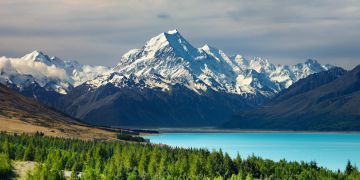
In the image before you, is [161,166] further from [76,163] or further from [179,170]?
[76,163]

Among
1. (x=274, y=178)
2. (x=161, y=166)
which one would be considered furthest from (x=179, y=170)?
(x=274, y=178)

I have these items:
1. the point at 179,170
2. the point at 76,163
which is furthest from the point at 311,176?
the point at 76,163

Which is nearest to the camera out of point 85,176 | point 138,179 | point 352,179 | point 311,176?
point 85,176

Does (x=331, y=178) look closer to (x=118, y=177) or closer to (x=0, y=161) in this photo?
(x=118, y=177)

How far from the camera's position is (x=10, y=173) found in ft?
559

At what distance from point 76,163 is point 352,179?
8407 cm

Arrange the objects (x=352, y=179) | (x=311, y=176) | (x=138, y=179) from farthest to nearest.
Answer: (x=311, y=176), (x=352, y=179), (x=138, y=179)

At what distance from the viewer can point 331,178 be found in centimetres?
17950

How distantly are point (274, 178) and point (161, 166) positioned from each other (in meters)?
36.2

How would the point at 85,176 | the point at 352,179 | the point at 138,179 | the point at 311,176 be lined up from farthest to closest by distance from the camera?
the point at 311,176 → the point at 352,179 → the point at 138,179 → the point at 85,176

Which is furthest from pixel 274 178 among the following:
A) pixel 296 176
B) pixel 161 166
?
pixel 161 166

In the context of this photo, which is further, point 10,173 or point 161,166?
point 161,166

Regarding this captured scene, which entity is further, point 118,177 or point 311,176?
point 311,176

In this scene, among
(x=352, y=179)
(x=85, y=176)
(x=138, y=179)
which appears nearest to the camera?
(x=85, y=176)
